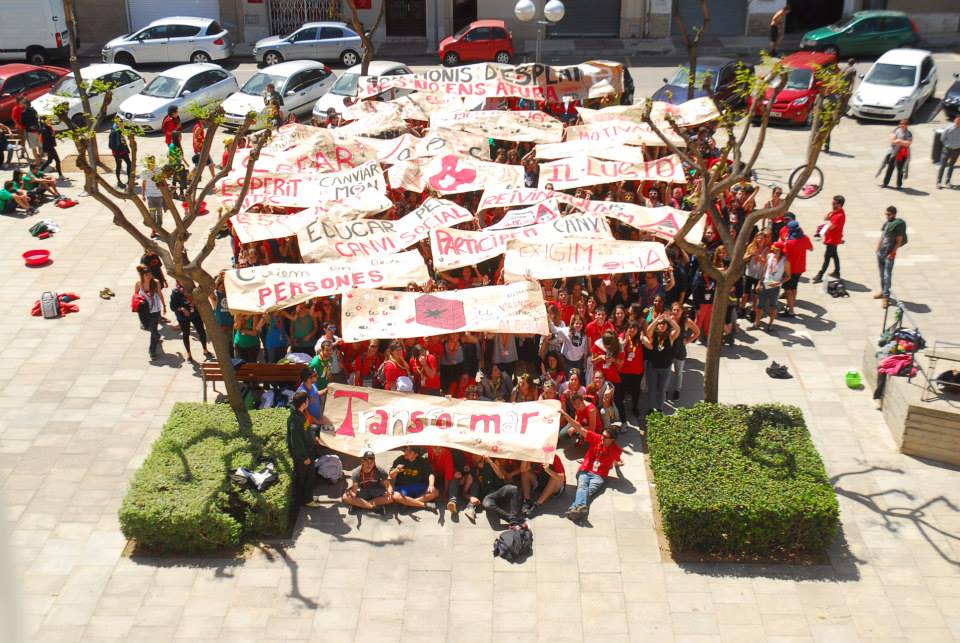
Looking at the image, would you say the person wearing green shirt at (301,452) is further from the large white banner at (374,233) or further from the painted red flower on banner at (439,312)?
the large white banner at (374,233)

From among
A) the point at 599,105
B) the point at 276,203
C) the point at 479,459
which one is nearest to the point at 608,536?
the point at 479,459

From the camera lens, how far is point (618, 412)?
1405 centimetres

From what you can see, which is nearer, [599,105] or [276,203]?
[276,203]

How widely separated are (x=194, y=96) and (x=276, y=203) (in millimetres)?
12235

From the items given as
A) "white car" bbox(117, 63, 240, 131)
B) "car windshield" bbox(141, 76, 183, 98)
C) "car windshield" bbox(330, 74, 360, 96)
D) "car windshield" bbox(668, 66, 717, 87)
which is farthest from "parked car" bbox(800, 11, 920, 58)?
"car windshield" bbox(141, 76, 183, 98)

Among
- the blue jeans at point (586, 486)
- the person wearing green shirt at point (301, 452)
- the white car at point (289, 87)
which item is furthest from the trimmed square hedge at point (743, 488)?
the white car at point (289, 87)

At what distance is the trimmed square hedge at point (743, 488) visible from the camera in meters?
11.1

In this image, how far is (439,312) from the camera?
555 inches

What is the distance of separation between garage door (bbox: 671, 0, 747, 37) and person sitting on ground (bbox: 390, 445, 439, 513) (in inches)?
1263

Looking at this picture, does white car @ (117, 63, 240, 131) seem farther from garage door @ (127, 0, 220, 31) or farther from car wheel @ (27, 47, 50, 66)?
garage door @ (127, 0, 220, 31)

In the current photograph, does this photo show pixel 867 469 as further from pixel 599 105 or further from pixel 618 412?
pixel 599 105

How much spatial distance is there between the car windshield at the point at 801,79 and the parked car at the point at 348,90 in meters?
10.9

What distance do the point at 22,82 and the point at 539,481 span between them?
77.8ft

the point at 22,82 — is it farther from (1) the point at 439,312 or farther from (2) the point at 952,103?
(2) the point at 952,103
